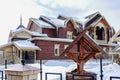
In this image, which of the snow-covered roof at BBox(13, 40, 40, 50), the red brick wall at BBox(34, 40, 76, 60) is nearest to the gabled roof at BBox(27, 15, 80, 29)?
the red brick wall at BBox(34, 40, 76, 60)

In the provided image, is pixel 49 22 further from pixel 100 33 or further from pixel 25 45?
pixel 100 33

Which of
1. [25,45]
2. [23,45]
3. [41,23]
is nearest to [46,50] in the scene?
[25,45]

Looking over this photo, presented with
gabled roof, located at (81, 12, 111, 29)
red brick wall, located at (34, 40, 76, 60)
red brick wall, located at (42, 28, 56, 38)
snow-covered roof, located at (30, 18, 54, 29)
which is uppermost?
gabled roof, located at (81, 12, 111, 29)

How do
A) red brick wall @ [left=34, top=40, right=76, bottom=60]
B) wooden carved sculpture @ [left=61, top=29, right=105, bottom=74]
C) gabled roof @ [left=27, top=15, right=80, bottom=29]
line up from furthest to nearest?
gabled roof @ [left=27, top=15, right=80, bottom=29]
red brick wall @ [left=34, top=40, right=76, bottom=60]
wooden carved sculpture @ [left=61, top=29, right=105, bottom=74]

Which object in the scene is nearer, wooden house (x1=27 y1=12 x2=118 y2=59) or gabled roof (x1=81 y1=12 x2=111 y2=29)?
wooden house (x1=27 y1=12 x2=118 y2=59)

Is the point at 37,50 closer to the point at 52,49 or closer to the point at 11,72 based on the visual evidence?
the point at 52,49

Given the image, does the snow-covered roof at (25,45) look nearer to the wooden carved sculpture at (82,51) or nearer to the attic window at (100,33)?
the attic window at (100,33)

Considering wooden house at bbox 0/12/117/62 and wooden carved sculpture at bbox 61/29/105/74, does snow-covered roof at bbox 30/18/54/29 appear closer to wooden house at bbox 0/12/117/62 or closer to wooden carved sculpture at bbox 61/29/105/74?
wooden house at bbox 0/12/117/62

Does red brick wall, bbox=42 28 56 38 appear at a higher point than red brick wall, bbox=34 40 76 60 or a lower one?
higher

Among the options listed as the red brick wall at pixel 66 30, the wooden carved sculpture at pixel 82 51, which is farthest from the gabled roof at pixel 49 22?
the wooden carved sculpture at pixel 82 51

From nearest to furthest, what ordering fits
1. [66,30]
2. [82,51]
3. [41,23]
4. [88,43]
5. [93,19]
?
[88,43] < [82,51] < [41,23] < [66,30] < [93,19]

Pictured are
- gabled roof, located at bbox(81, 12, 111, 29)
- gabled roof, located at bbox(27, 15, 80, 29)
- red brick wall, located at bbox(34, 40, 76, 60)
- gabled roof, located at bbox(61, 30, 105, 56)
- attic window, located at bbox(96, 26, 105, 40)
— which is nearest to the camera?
gabled roof, located at bbox(61, 30, 105, 56)

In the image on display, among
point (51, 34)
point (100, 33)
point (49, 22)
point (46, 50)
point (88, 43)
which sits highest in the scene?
point (49, 22)

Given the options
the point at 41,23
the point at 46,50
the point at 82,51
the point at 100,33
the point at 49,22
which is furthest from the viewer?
the point at 100,33
